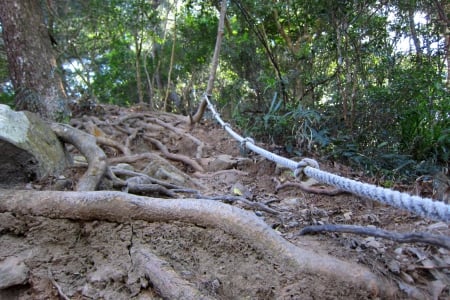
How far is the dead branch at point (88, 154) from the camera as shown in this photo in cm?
211

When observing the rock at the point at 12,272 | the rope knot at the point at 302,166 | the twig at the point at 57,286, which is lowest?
the twig at the point at 57,286

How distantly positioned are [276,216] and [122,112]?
4.36 metres

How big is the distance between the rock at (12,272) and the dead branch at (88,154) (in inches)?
24.9

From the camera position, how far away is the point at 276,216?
6.64 feet

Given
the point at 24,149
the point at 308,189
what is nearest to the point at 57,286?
the point at 24,149

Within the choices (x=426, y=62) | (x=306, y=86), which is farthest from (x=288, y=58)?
(x=426, y=62)

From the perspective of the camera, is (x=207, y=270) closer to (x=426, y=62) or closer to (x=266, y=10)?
(x=426, y=62)

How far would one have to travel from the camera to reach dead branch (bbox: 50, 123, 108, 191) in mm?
2109

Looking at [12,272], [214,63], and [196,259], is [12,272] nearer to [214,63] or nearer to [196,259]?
[196,259]

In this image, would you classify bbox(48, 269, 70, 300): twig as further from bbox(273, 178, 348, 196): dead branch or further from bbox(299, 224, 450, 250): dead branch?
bbox(273, 178, 348, 196): dead branch

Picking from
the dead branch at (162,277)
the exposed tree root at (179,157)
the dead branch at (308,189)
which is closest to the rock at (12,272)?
the dead branch at (162,277)

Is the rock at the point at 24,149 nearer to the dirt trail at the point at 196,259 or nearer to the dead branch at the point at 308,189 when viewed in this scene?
the dirt trail at the point at 196,259

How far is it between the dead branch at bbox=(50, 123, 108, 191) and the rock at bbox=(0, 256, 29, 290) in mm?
631

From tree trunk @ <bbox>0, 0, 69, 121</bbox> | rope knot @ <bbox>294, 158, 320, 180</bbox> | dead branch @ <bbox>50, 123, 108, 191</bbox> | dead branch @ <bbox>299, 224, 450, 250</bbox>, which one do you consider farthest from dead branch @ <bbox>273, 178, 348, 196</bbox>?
tree trunk @ <bbox>0, 0, 69, 121</bbox>
